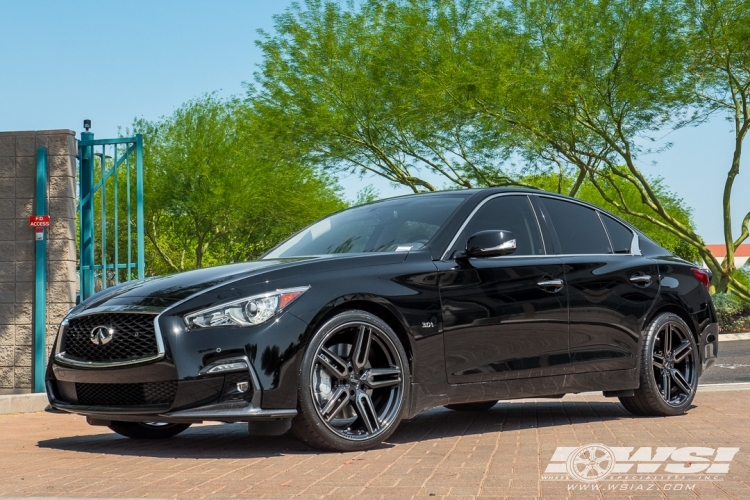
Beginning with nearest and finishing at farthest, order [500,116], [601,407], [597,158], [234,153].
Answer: [601,407], [500,116], [597,158], [234,153]

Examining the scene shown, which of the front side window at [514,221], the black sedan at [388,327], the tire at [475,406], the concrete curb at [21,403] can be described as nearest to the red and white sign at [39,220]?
the concrete curb at [21,403]

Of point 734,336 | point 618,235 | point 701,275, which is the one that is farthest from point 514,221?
point 734,336

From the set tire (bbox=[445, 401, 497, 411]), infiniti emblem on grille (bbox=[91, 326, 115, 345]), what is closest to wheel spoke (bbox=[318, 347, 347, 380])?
infiniti emblem on grille (bbox=[91, 326, 115, 345])

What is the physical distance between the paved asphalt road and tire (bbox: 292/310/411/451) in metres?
8.35

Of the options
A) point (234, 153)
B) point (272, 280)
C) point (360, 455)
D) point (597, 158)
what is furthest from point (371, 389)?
point (234, 153)

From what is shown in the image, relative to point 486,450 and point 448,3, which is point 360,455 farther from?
point 448,3

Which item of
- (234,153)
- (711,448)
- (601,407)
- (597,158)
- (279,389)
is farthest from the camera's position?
(234,153)

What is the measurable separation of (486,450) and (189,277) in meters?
2.08

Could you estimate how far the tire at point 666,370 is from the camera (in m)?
8.30

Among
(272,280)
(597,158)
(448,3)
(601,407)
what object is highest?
(448,3)

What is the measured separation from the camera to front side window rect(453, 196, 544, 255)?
757 centimetres

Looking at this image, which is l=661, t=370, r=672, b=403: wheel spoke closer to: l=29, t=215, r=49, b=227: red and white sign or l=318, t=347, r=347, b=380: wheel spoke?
l=318, t=347, r=347, b=380: wheel spoke

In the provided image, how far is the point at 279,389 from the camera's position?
5.97 m

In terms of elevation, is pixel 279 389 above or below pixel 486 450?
above
